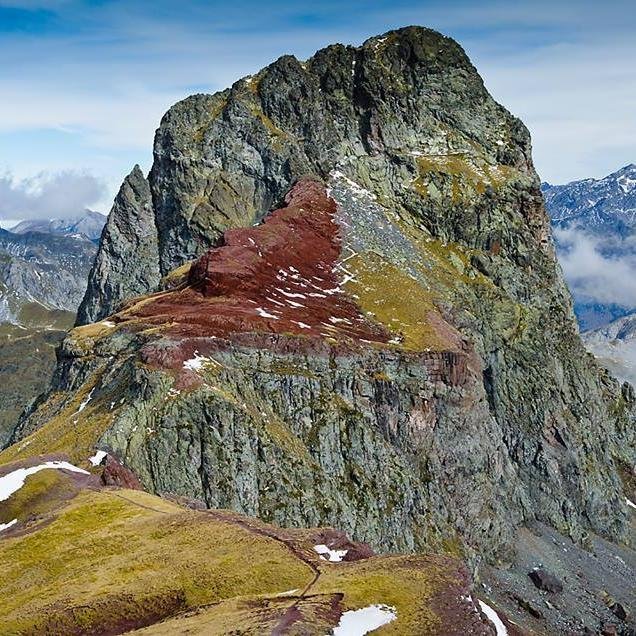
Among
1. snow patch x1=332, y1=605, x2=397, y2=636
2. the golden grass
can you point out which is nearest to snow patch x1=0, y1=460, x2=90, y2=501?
the golden grass

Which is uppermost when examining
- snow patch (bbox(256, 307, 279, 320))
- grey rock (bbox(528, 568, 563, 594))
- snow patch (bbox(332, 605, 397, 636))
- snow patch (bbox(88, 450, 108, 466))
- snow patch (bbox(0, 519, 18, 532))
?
snow patch (bbox(256, 307, 279, 320))

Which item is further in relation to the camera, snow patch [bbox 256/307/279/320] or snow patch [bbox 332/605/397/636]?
snow patch [bbox 256/307/279/320]

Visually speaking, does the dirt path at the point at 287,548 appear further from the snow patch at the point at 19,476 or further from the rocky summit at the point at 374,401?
the snow patch at the point at 19,476

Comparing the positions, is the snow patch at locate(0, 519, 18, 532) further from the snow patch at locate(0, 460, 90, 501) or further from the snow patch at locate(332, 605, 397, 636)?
the snow patch at locate(332, 605, 397, 636)

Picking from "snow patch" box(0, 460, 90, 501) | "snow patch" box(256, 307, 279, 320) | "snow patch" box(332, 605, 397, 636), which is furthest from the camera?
"snow patch" box(256, 307, 279, 320)

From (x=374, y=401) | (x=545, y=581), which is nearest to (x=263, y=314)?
(x=374, y=401)

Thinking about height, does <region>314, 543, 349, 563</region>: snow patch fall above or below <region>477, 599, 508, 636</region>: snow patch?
above

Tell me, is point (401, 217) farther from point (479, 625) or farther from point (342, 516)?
point (479, 625)

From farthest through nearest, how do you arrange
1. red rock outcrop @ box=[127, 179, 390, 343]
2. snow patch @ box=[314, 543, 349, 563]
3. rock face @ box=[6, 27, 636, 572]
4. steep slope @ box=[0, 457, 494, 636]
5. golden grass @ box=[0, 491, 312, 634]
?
red rock outcrop @ box=[127, 179, 390, 343] → rock face @ box=[6, 27, 636, 572] → snow patch @ box=[314, 543, 349, 563] → golden grass @ box=[0, 491, 312, 634] → steep slope @ box=[0, 457, 494, 636]

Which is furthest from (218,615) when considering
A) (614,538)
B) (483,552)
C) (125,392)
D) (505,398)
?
(614,538)
